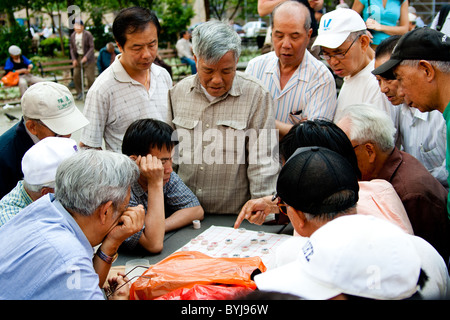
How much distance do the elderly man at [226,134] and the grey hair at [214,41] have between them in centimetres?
5

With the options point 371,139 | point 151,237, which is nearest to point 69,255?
point 151,237

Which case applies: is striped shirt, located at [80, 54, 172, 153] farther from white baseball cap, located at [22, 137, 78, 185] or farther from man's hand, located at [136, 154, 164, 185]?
white baseball cap, located at [22, 137, 78, 185]

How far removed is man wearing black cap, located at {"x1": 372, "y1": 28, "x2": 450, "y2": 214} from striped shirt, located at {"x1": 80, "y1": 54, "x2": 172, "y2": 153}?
198cm

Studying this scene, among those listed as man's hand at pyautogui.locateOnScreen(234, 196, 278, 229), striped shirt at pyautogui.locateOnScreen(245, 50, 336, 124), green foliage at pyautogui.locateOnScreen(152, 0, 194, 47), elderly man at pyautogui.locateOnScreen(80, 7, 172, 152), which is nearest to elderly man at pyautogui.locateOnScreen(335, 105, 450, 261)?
man's hand at pyautogui.locateOnScreen(234, 196, 278, 229)

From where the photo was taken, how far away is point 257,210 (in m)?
2.75

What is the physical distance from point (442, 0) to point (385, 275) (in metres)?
29.6

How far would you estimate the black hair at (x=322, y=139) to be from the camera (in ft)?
7.29

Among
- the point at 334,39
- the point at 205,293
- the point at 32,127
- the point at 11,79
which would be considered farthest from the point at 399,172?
the point at 11,79

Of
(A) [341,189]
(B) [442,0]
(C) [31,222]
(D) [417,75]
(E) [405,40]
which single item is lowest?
(B) [442,0]

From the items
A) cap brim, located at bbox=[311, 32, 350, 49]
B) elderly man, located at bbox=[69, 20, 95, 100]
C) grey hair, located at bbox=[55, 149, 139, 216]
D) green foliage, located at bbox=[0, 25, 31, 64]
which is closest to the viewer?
grey hair, located at bbox=[55, 149, 139, 216]

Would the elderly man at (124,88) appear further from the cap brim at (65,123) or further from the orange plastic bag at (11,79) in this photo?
the orange plastic bag at (11,79)

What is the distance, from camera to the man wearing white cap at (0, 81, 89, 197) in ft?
9.27
